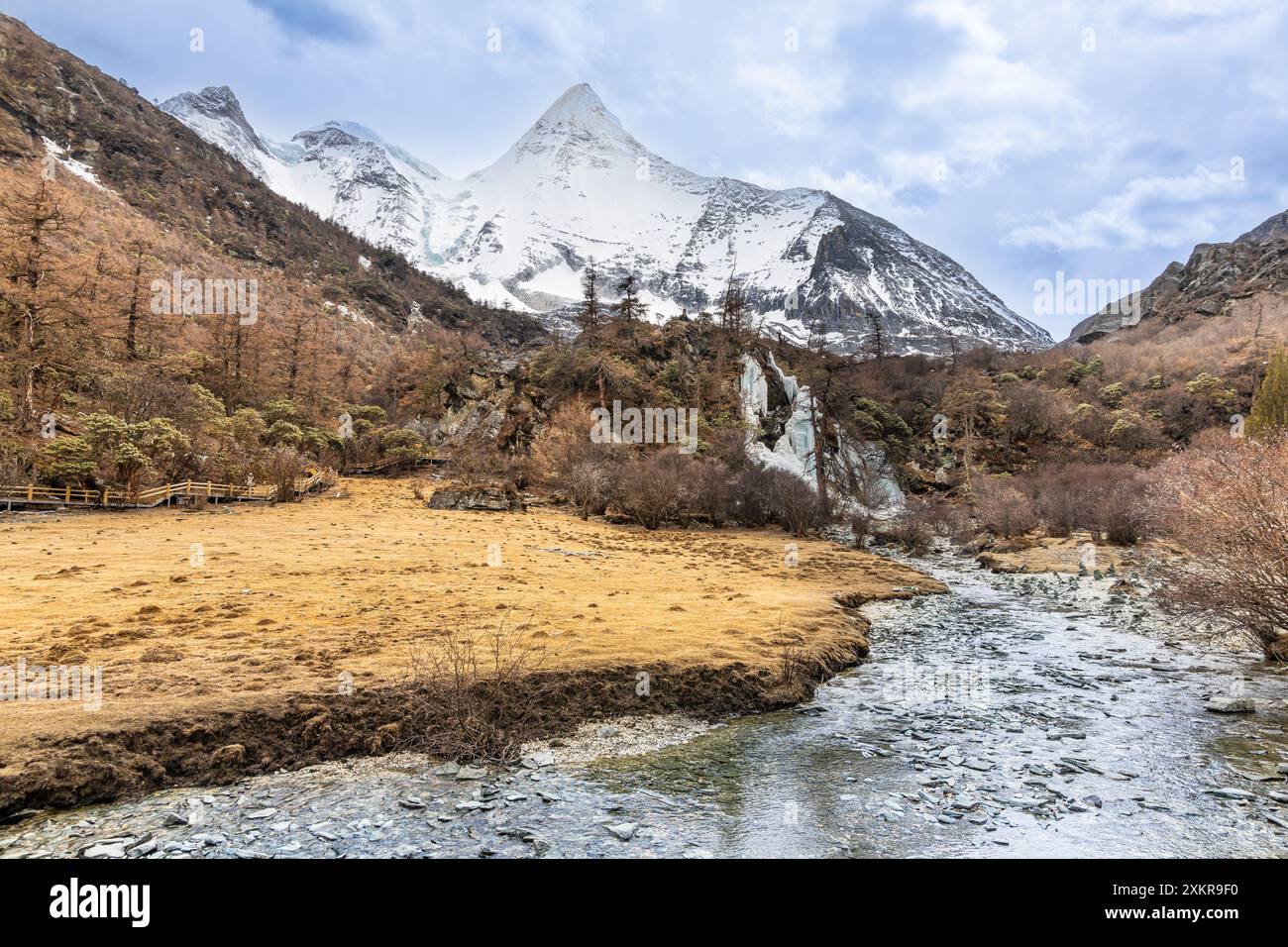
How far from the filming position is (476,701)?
8.20 meters

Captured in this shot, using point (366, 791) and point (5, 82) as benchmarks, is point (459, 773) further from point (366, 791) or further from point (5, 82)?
point (5, 82)

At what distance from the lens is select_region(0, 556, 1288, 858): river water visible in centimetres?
557

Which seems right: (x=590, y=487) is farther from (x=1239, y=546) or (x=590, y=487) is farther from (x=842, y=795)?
(x=842, y=795)

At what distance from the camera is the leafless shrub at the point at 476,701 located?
25.0ft

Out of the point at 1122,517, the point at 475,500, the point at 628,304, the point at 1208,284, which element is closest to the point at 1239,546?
the point at 1122,517

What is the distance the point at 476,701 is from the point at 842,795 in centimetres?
477

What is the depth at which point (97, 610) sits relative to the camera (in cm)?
1124

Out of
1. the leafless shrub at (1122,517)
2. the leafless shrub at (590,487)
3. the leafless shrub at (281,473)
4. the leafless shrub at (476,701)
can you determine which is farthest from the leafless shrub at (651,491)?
the leafless shrub at (476,701)

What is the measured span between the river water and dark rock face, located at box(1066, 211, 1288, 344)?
102m

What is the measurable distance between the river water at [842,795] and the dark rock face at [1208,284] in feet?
336

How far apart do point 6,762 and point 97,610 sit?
638 cm

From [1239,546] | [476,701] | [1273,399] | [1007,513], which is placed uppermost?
[1273,399]
